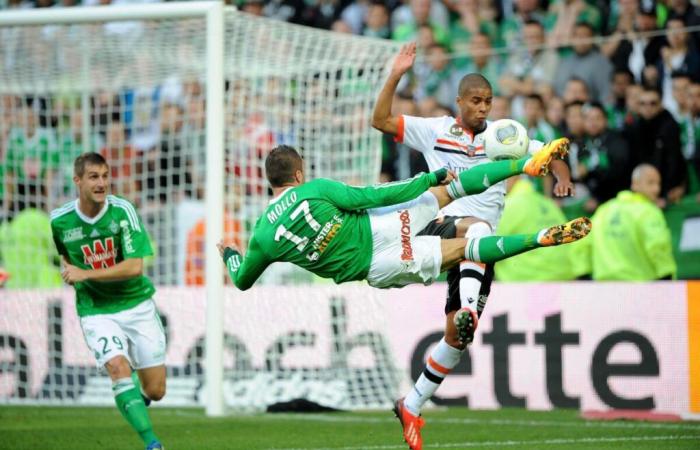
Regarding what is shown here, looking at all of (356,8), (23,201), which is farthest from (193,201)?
(356,8)

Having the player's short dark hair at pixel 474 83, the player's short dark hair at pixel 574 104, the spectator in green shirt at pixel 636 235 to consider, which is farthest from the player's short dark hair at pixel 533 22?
the player's short dark hair at pixel 474 83

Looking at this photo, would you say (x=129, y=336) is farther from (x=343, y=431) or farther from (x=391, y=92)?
(x=391, y=92)

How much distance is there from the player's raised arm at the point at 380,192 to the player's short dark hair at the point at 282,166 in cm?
27

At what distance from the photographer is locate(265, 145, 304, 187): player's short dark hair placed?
898 centimetres

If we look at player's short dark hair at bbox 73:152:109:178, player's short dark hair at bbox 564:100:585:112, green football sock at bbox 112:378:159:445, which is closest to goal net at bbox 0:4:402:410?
player's short dark hair at bbox 564:100:585:112

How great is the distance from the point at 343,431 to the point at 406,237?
3.33 metres

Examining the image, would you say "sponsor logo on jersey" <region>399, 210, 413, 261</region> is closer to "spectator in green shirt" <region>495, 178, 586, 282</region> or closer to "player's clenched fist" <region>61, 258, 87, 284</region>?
"player's clenched fist" <region>61, 258, 87, 284</region>

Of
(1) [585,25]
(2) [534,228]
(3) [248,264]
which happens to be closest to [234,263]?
(3) [248,264]

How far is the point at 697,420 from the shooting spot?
483 inches

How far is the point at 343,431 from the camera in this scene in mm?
11727

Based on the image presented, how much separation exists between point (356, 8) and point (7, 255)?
601 cm

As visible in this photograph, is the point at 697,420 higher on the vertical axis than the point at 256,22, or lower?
lower

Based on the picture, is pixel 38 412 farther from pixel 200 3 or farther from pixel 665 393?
pixel 665 393

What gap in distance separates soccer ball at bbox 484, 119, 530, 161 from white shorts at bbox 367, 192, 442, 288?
0.56m
